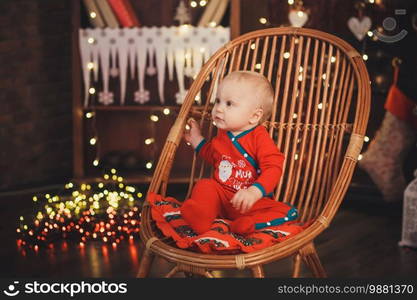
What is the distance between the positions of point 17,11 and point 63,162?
0.93 metres

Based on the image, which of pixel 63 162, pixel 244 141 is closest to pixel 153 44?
pixel 63 162

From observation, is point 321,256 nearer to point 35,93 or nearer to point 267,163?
point 267,163

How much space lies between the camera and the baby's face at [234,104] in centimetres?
212

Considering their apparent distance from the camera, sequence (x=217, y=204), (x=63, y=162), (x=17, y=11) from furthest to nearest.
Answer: (x=63, y=162) < (x=17, y=11) < (x=217, y=204)

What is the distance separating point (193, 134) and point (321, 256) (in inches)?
38.5

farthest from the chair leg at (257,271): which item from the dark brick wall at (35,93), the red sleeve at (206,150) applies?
the dark brick wall at (35,93)

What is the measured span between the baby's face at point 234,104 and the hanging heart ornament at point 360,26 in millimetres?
1573

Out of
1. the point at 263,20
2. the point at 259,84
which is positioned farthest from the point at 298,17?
the point at 259,84

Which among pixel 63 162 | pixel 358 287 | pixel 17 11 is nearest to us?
pixel 358 287

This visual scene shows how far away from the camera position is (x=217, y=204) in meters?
2.09

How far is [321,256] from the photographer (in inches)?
118

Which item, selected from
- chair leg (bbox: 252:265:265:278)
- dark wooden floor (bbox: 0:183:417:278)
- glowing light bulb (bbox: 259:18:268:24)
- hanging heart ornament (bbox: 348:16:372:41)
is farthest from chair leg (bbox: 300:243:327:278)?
glowing light bulb (bbox: 259:18:268:24)

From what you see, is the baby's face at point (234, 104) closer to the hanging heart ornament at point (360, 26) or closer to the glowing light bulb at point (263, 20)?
the hanging heart ornament at point (360, 26)

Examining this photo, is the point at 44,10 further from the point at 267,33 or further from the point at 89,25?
the point at 267,33
